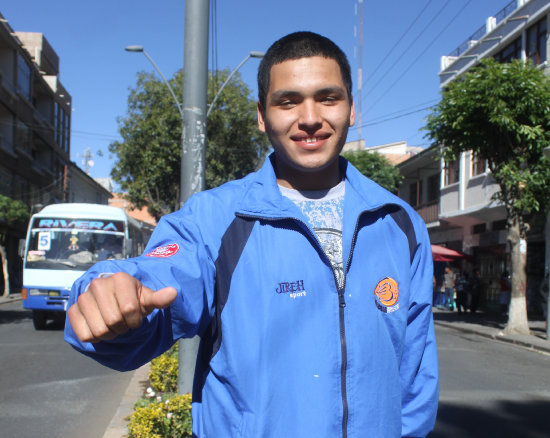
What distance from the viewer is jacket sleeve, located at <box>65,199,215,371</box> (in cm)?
137

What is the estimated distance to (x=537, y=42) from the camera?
19672 millimetres

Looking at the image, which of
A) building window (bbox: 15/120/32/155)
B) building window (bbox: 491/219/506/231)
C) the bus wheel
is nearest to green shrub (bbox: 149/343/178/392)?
the bus wheel

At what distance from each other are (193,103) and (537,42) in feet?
58.7

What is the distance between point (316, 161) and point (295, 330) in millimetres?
588

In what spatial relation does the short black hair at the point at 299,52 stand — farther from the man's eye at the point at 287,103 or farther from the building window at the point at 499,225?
the building window at the point at 499,225

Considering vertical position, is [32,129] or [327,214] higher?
[32,129]

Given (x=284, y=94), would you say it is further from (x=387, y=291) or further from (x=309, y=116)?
(x=387, y=291)

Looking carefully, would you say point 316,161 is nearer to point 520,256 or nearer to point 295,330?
point 295,330

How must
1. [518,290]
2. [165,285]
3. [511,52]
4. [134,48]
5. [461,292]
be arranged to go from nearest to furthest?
1. [165,285]
2. [518,290]
3. [134,48]
4. [511,52]
5. [461,292]

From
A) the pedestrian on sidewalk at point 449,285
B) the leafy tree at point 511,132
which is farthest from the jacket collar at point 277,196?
the pedestrian on sidewalk at point 449,285

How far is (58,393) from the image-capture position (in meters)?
7.61

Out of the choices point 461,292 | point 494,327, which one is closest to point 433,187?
point 461,292

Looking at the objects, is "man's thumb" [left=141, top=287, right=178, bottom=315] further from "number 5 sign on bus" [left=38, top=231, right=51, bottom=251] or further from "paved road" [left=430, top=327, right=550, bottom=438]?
"number 5 sign on bus" [left=38, top=231, right=51, bottom=251]

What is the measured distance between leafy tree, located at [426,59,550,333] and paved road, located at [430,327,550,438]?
3714mm
